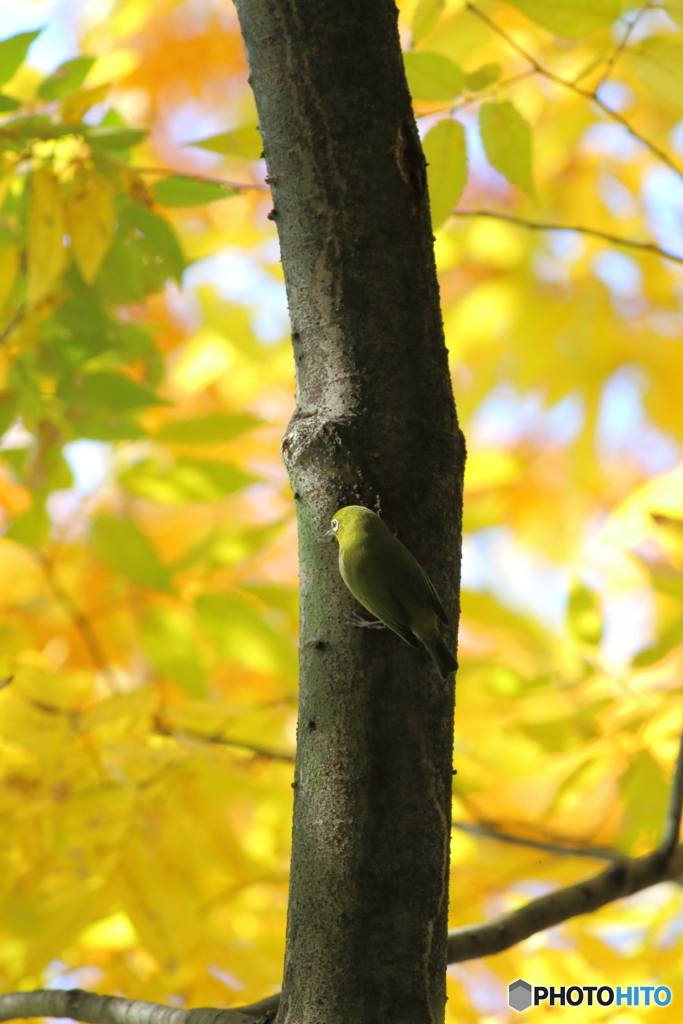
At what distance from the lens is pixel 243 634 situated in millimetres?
1474

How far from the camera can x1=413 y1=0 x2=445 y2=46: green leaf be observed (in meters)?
1.02

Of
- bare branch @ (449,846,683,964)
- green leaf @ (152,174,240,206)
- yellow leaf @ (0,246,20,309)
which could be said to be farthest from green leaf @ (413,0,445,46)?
bare branch @ (449,846,683,964)

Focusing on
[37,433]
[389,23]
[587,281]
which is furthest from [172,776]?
[587,281]

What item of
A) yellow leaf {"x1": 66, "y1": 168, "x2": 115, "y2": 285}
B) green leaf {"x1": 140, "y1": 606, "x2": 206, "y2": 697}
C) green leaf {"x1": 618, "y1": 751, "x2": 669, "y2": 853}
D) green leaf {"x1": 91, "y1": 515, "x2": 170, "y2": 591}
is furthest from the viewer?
green leaf {"x1": 140, "y1": 606, "x2": 206, "y2": 697}

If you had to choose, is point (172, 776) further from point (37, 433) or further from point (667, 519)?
point (667, 519)

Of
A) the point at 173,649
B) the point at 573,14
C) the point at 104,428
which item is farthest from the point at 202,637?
the point at 573,14

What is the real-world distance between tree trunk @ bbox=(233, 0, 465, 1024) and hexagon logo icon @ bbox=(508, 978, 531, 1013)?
910 millimetres

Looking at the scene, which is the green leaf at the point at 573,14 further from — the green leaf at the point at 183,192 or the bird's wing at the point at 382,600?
the bird's wing at the point at 382,600

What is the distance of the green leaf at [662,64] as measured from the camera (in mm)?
1082

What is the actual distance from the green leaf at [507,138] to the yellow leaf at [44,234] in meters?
0.59

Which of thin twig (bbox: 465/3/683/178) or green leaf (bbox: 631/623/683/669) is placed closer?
thin twig (bbox: 465/3/683/178)

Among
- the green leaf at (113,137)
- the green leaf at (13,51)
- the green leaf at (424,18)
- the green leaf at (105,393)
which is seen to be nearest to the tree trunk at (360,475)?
the green leaf at (424,18)

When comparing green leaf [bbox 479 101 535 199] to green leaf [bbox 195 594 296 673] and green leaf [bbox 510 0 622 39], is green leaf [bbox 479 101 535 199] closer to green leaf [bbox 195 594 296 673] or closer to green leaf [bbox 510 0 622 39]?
green leaf [bbox 510 0 622 39]

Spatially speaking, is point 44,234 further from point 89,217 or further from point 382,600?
point 382,600
